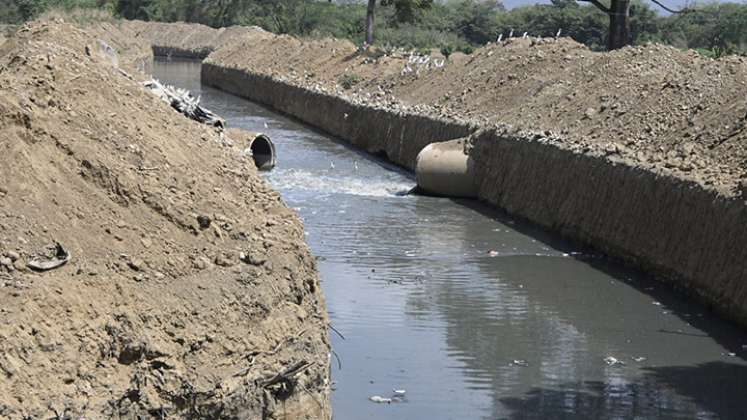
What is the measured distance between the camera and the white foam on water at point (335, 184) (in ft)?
82.0

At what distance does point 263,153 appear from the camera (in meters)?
27.2

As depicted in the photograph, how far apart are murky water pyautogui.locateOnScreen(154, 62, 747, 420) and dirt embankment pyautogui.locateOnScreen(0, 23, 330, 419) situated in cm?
213

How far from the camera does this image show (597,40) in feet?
243

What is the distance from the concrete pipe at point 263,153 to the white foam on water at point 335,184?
235 mm

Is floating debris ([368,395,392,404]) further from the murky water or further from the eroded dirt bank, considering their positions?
the eroded dirt bank

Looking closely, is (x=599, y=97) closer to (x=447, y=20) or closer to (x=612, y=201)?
(x=612, y=201)

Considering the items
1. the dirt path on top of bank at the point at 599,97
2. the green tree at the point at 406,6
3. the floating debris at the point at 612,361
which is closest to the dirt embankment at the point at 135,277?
the floating debris at the point at 612,361

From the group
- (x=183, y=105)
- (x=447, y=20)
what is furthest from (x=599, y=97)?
(x=447, y=20)

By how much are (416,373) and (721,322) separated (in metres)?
4.49

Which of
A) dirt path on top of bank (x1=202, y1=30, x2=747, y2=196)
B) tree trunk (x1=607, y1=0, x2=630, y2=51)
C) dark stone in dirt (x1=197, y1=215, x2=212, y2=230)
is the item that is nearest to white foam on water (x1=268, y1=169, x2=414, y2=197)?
dirt path on top of bank (x1=202, y1=30, x2=747, y2=196)

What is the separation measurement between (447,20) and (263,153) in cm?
6447

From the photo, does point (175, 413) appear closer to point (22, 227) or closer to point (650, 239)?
point (22, 227)

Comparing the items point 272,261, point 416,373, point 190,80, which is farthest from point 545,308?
point 190,80

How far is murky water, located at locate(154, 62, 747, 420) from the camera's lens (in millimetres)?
12625
